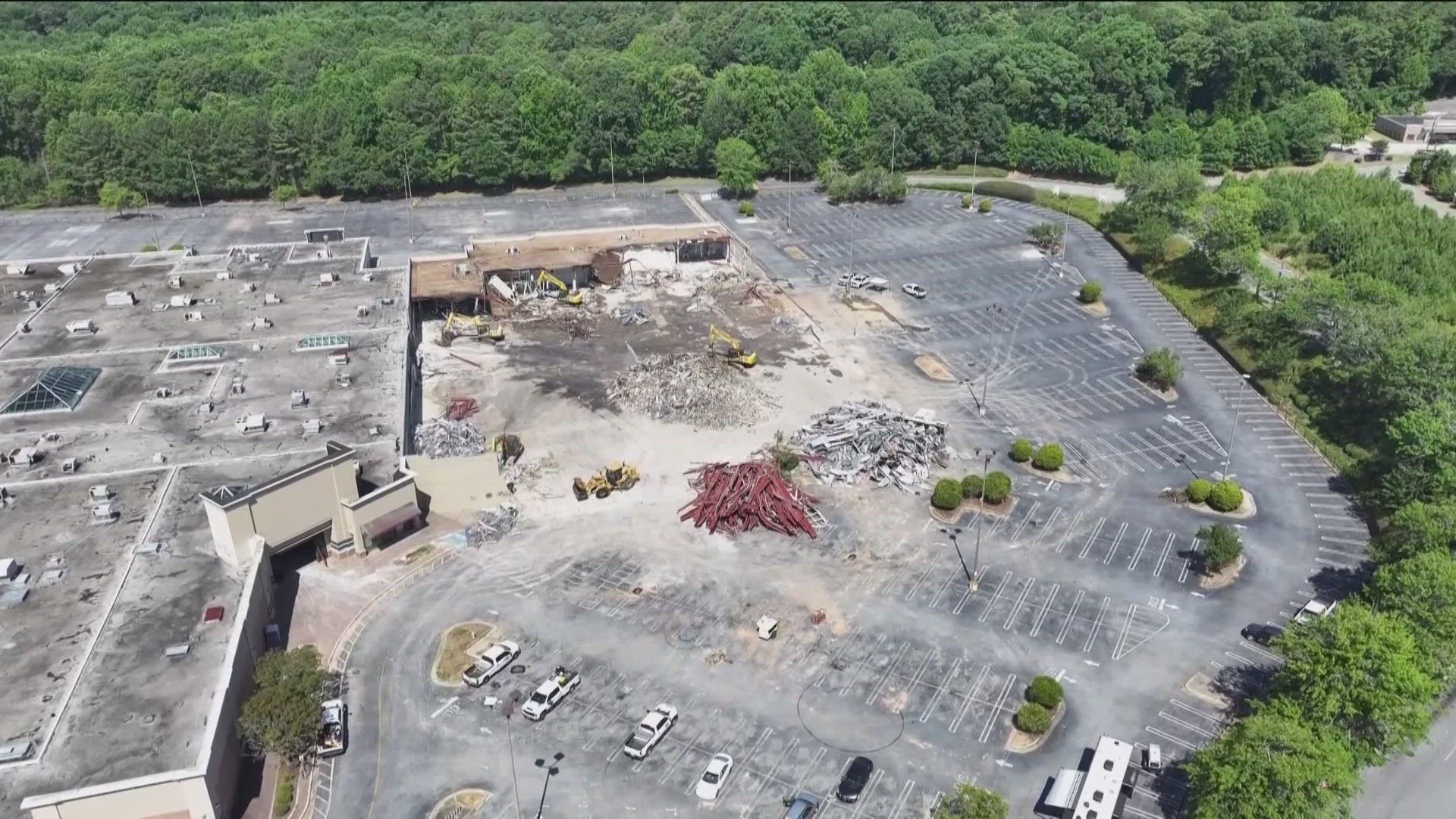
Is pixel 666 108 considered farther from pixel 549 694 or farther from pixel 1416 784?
pixel 1416 784

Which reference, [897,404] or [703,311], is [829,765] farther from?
[703,311]

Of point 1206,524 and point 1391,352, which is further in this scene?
point 1391,352

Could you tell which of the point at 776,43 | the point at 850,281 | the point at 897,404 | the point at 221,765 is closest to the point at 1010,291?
the point at 850,281

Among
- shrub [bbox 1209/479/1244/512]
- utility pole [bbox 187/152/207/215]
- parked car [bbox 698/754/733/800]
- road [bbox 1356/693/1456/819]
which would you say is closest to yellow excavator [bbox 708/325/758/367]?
shrub [bbox 1209/479/1244/512]

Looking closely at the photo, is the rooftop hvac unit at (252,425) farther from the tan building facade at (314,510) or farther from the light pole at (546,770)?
the light pole at (546,770)

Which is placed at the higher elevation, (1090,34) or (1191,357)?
(1090,34)

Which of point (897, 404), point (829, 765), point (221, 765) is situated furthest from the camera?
point (897, 404)

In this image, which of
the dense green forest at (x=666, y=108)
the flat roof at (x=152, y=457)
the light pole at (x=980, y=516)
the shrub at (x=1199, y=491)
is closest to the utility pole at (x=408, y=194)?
the dense green forest at (x=666, y=108)

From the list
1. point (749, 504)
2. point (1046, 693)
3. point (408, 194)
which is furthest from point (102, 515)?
point (408, 194)
